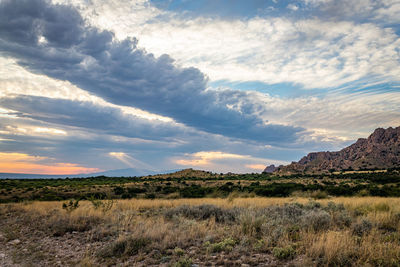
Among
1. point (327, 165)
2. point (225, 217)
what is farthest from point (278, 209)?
point (327, 165)

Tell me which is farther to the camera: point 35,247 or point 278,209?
point 278,209

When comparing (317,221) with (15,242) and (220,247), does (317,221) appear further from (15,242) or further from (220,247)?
(15,242)

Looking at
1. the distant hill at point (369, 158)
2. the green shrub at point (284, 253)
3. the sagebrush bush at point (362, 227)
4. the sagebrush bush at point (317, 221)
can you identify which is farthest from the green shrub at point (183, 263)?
the distant hill at point (369, 158)

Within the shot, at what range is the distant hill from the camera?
3780 inches

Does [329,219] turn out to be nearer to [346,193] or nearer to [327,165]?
[346,193]

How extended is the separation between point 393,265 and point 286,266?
86.5 inches

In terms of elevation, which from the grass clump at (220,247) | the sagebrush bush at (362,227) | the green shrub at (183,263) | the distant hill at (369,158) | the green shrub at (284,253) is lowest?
the green shrub at (183,263)

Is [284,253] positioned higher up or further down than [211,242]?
higher up

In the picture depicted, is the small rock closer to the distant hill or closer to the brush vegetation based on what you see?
the brush vegetation

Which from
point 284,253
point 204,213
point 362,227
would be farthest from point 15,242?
point 362,227

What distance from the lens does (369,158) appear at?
104 m

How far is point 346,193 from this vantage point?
84.2ft

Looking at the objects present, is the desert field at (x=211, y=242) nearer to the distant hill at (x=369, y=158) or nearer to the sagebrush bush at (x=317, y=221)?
the sagebrush bush at (x=317, y=221)

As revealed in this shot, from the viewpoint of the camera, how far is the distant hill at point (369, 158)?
96000 mm
